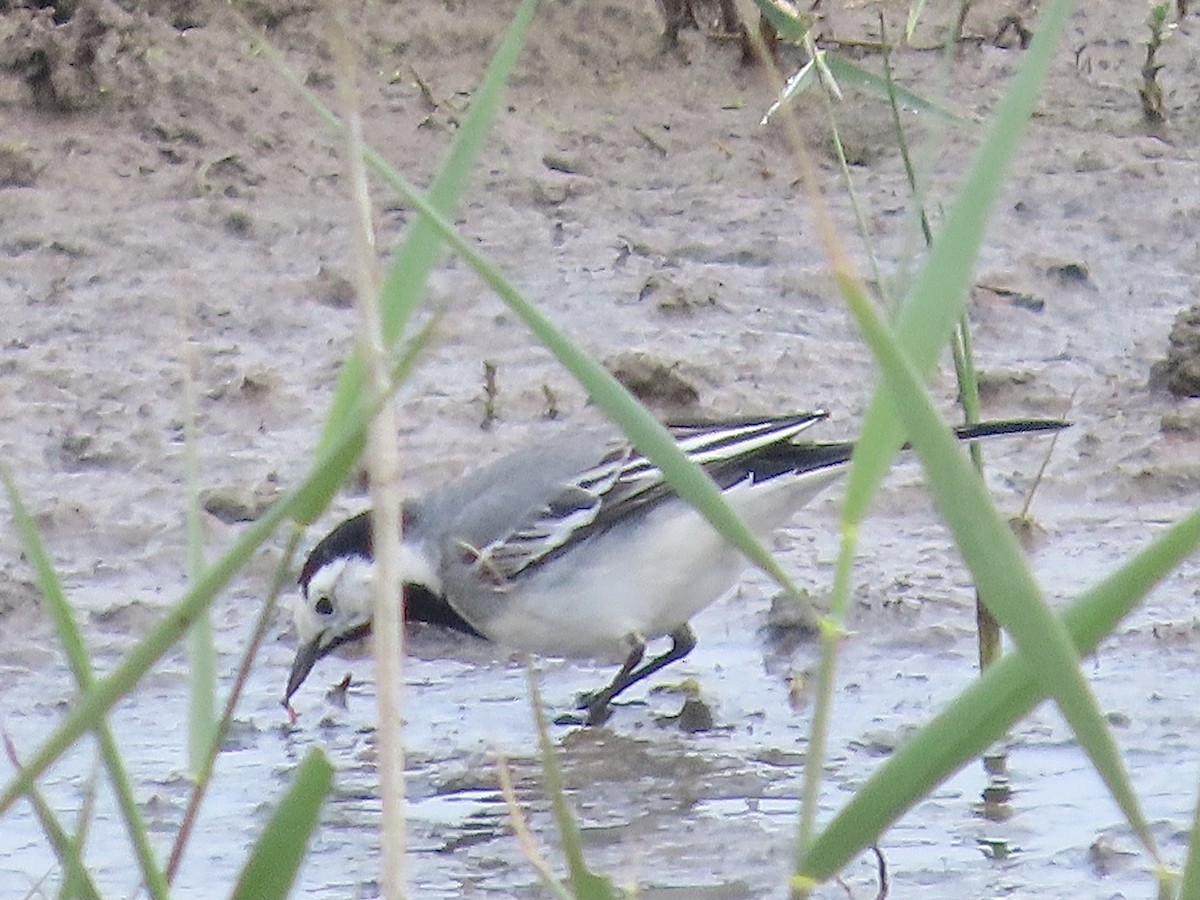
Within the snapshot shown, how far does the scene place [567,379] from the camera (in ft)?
24.1

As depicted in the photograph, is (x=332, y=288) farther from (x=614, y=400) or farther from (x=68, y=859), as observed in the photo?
(x=614, y=400)

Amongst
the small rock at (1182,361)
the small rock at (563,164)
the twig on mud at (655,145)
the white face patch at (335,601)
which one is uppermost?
the twig on mud at (655,145)

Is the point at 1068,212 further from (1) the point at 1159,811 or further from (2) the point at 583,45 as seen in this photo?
(1) the point at 1159,811

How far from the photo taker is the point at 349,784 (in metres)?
5.37

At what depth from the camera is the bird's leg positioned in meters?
5.93

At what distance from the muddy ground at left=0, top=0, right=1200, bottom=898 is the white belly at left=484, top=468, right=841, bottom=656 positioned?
0.20m

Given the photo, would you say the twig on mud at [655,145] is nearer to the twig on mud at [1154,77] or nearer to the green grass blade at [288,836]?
the twig on mud at [1154,77]

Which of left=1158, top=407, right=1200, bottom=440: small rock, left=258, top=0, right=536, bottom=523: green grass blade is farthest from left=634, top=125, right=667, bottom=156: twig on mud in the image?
left=258, top=0, right=536, bottom=523: green grass blade

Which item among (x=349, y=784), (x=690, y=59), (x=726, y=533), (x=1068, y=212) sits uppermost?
(x=690, y=59)

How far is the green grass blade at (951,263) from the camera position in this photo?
235 cm

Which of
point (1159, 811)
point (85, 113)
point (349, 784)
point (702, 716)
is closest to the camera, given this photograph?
point (1159, 811)

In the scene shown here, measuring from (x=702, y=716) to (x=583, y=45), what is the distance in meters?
4.02

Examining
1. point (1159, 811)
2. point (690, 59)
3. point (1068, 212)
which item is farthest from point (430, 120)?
point (1159, 811)

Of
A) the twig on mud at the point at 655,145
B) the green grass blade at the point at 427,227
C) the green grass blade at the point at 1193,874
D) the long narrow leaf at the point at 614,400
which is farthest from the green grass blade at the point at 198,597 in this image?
the twig on mud at the point at 655,145
